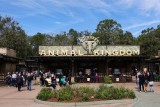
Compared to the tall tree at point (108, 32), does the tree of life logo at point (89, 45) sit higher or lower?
lower

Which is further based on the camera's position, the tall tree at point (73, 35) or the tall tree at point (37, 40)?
the tall tree at point (37, 40)

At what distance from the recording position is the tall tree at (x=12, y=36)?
70.8 metres

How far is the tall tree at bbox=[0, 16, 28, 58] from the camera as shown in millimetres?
70750

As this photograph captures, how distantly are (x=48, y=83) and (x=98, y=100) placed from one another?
13696 mm

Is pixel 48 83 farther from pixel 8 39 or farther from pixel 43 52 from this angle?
pixel 8 39

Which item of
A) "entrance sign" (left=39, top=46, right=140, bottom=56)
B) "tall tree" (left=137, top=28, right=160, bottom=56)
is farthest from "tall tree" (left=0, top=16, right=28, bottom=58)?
"tall tree" (left=137, top=28, right=160, bottom=56)

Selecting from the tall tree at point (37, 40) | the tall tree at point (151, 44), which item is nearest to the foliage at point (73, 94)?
the tall tree at point (151, 44)

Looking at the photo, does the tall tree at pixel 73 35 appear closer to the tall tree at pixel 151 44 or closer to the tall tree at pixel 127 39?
the tall tree at pixel 127 39

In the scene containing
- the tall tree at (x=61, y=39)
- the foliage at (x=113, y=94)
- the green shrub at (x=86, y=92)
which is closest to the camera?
the foliage at (x=113, y=94)

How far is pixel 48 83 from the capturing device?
3186 centimetres

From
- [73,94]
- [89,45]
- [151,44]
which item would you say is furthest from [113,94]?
[151,44]

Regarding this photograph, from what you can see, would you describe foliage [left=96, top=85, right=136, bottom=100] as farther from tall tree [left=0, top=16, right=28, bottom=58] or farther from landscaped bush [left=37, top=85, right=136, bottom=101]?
tall tree [left=0, top=16, right=28, bottom=58]

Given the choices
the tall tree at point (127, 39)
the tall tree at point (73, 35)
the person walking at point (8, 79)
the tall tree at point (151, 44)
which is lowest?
the person walking at point (8, 79)

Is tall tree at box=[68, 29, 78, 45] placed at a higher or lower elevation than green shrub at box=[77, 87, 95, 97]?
higher
